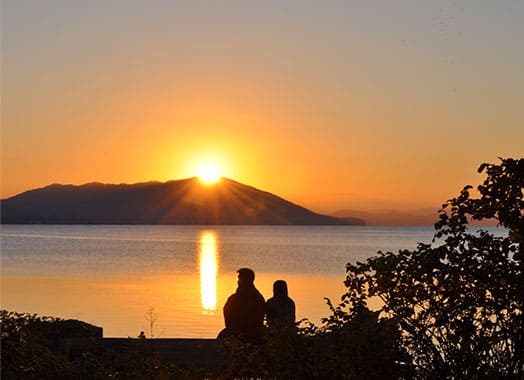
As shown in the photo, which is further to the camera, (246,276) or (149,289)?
(149,289)

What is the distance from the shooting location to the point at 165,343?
20406 mm

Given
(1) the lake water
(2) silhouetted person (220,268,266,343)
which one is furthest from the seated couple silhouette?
(1) the lake water

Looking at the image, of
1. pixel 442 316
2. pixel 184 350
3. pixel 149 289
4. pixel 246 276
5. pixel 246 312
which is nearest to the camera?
pixel 442 316

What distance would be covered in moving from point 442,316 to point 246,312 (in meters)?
9.06

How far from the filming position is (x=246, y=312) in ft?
57.0

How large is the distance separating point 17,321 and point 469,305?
960 centimetres

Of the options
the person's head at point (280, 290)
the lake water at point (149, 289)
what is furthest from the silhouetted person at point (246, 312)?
the lake water at point (149, 289)

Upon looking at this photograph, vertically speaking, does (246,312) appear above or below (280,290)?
below

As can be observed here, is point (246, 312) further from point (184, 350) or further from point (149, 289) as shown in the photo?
point (149, 289)

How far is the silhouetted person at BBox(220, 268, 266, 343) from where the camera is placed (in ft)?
57.0

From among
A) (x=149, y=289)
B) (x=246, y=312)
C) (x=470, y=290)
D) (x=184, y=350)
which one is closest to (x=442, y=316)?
(x=470, y=290)

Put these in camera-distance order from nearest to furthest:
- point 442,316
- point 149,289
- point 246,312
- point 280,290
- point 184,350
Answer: point 442,316
point 246,312
point 280,290
point 184,350
point 149,289

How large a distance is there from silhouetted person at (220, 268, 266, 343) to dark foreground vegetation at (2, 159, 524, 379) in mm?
7561

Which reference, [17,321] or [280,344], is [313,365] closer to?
[280,344]
